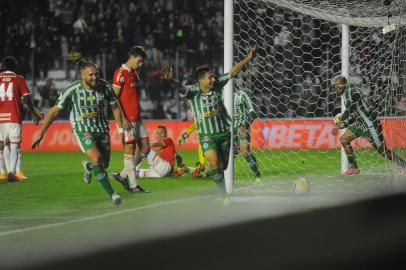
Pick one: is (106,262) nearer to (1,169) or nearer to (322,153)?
(1,169)

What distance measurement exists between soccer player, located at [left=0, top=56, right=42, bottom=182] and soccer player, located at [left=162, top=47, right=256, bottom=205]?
14.0ft

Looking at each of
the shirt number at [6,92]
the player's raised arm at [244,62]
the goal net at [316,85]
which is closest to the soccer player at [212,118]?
the player's raised arm at [244,62]

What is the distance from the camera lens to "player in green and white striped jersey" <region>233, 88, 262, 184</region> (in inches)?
467

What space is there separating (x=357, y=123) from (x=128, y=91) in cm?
389

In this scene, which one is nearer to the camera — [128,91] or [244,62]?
[244,62]

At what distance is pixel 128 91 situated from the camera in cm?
1091

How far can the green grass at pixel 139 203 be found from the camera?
6785mm

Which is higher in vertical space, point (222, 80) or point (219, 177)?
point (222, 80)

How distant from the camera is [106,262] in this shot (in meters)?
5.38

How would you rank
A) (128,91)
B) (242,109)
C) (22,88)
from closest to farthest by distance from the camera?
1. (128,91)
2. (242,109)
3. (22,88)

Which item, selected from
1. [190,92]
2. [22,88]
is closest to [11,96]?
[22,88]

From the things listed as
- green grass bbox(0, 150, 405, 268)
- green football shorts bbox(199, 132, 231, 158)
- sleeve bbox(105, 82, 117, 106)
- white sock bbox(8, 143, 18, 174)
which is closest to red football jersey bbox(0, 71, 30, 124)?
white sock bbox(8, 143, 18, 174)

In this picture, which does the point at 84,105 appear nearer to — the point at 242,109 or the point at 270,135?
the point at 242,109

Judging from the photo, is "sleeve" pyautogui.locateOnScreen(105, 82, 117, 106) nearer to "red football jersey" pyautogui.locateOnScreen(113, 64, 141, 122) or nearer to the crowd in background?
"red football jersey" pyautogui.locateOnScreen(113, 64, 141, 122)
